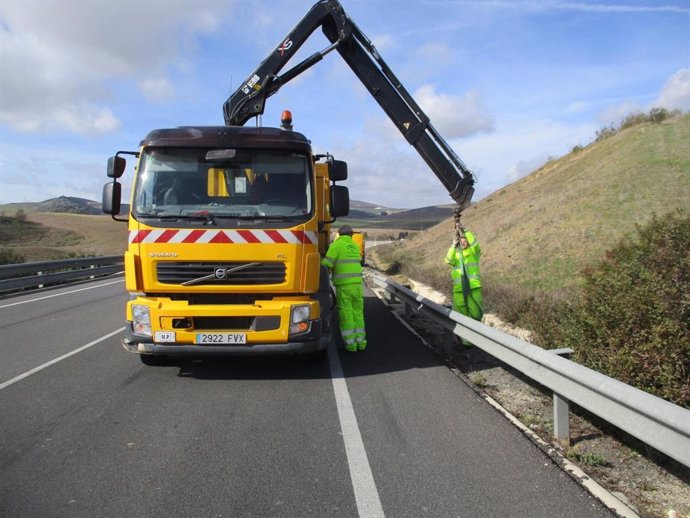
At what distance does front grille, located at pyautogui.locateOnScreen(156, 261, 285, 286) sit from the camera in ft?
19.2

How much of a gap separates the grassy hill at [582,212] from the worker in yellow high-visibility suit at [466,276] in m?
6.47

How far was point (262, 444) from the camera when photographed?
14.2ft

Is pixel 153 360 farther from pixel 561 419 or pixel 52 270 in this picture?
pixel 52 270

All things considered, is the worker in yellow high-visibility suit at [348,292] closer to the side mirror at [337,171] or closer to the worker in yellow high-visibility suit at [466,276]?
the side mirror at [337,171]

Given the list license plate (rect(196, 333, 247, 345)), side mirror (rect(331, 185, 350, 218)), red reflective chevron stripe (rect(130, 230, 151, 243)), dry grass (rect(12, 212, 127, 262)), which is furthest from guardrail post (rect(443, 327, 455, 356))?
dry grass (rect(12, 212, 127, 262))

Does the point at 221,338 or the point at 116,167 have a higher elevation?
the point at 116,167

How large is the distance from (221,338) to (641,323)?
4.13m

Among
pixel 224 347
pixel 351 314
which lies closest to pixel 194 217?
pixel 224 347

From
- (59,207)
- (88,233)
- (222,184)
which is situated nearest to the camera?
(222,184)

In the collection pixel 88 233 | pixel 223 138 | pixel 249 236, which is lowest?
pixel 249 236

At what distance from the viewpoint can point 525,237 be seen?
2109 centimetres

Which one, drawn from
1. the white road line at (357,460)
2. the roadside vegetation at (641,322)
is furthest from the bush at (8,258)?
the roadside vegetation at (641,322)

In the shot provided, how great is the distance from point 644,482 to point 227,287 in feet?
13.6

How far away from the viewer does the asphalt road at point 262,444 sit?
11.1ft
